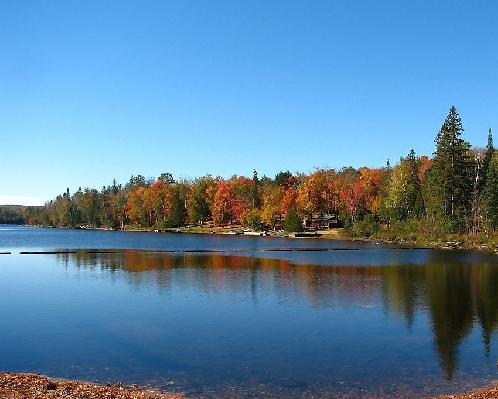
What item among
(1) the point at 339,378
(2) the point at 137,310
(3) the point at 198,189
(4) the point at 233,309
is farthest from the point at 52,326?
(3) the point at 198,189

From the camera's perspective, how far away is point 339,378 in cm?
1830

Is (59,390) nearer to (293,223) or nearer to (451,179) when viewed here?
(451,179)

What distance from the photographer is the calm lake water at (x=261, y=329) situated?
18406 millimetres

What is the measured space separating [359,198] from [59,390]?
370ft

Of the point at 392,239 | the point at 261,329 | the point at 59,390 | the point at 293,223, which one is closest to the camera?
the point at 59,390

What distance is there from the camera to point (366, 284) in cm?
4125

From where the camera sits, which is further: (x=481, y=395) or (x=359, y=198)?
(x=359, y=198)

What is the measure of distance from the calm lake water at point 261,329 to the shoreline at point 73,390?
886 mm

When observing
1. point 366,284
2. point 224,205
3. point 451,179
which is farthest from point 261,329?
point 224,205

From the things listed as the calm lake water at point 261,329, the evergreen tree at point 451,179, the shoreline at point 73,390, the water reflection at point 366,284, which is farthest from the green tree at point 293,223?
the shoreline at point 73,390

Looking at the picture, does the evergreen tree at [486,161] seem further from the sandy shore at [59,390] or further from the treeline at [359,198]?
the sandy shore at [59,390]

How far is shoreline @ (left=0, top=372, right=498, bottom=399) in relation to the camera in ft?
48.6

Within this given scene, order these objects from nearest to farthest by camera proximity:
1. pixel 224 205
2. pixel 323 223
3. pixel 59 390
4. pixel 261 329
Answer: pixel 59 390, pixel 261 329, pixel 323 223, pixel 224 205

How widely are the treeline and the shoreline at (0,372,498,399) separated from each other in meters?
71.5
